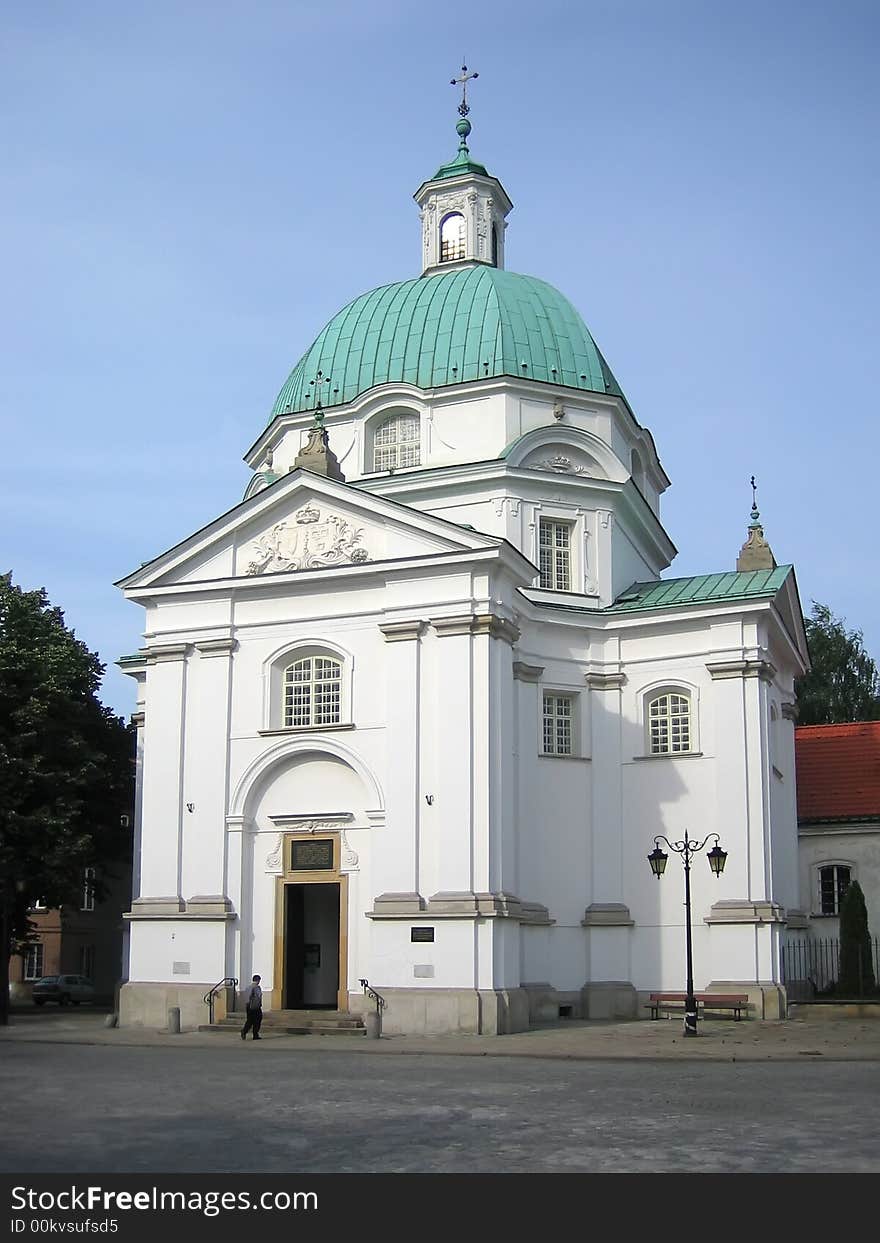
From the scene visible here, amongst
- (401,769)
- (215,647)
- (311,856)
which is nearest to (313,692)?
(215,647)

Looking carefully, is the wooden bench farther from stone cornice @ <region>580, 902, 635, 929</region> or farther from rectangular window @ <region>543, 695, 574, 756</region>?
rectangular window @ <region>543, 695, 574, 756</region>

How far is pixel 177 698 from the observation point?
33094mm

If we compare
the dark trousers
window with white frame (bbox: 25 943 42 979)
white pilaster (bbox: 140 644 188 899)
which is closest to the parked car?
window with white frame (bbox: 25 943 42 979)

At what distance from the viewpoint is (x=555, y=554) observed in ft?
120

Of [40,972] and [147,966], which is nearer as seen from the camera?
[147,966]

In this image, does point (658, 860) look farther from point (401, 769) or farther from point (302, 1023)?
point (302, 1023)

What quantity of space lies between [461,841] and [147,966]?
26.0 ft

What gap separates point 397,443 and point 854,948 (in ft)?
56.9

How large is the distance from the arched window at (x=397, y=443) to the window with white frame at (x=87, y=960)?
87.8 ft

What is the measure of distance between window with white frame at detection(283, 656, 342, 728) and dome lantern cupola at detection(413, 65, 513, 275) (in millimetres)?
15515

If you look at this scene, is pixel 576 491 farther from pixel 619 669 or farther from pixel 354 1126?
pixel 354 1126

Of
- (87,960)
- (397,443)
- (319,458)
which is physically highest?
(397,443)

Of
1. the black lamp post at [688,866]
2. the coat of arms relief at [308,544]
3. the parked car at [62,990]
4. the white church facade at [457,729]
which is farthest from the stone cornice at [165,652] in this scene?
the parked car at [62,990]

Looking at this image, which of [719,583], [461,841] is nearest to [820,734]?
[719,583]
